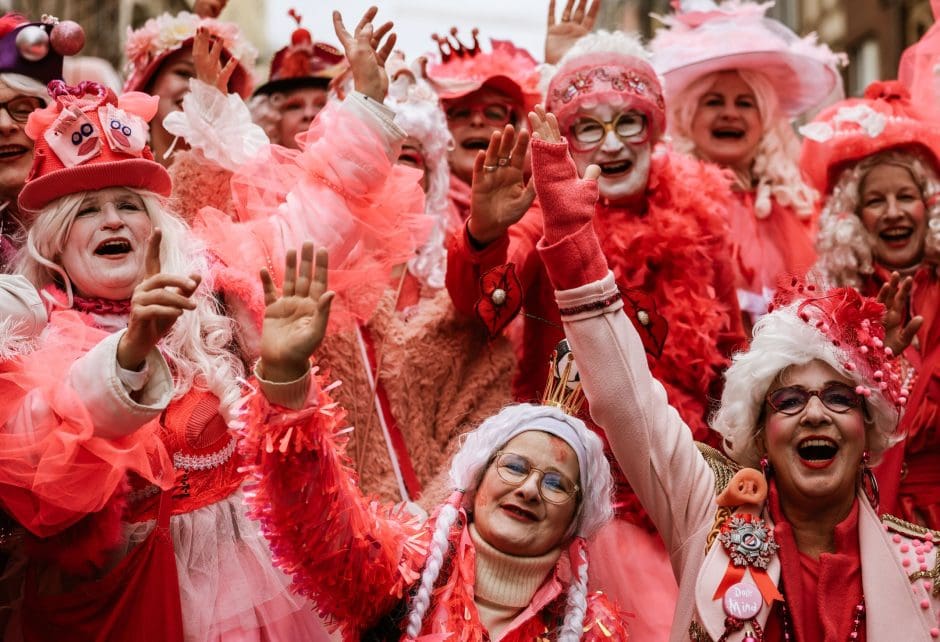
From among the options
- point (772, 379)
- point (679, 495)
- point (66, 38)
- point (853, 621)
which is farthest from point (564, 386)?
point (66, 38)

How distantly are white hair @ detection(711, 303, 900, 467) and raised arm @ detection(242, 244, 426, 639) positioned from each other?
985 mm

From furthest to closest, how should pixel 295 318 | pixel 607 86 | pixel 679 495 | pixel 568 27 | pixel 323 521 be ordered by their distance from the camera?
pixel 568 27, pixel 607 86, pixel 679 495, pixel 323 521, pixel 295 318

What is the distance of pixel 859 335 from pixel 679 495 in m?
0.63

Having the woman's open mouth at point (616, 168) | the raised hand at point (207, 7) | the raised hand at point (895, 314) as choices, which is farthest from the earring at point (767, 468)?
the raised hand at point (207, 7)

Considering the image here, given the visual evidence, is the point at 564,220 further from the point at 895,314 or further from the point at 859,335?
the point at 895,314

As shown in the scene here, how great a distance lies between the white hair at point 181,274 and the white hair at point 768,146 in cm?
259

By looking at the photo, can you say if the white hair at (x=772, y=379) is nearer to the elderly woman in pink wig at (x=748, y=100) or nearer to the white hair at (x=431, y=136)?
the white hair at (x=431, y=136)

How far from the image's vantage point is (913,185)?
5125 mm

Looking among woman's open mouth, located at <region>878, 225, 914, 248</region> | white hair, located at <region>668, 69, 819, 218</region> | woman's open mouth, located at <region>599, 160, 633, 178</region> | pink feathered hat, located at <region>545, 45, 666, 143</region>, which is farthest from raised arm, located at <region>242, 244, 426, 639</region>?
white hair, located at <region>668, 69, 819, 218</region>

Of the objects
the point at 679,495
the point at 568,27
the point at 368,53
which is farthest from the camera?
the point at 568,27

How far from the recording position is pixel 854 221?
5129mm

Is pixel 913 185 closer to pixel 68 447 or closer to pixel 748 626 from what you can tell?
pixel 748 626

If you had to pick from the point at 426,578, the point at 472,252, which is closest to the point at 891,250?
the point at 472,252

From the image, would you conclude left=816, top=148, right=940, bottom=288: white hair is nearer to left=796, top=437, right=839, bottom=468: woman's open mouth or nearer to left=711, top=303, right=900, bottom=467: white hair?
left=711, top=303, right=900, bottom=467: white hair
